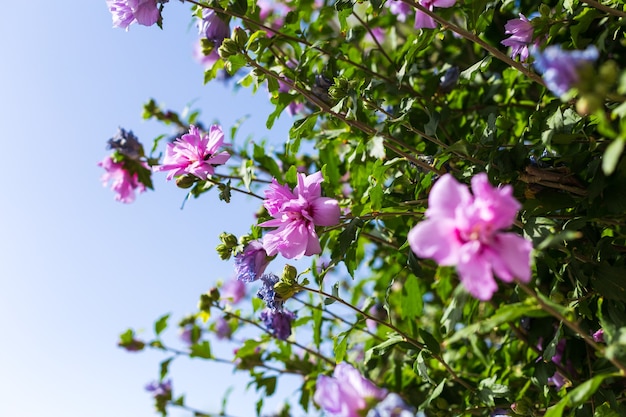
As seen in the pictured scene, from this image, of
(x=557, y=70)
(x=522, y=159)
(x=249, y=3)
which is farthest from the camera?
(x=249, y=3)

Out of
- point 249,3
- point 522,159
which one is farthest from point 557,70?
point 249,3

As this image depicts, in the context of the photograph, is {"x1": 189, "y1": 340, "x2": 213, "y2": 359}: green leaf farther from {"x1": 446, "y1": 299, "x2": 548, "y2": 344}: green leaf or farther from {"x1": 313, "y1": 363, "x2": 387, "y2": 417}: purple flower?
{"x1": 446, "y1": 299, "x2": 548, "y2": 344}: green leaf

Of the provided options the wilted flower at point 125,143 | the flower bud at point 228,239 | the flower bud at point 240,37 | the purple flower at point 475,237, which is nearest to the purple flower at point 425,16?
the flower bud at point 240,37

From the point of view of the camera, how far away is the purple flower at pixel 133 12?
4.25 ft

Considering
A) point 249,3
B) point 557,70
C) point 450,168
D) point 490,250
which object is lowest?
point 490,250

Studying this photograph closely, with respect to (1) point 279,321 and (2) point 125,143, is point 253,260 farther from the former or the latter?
(2) point 125,143

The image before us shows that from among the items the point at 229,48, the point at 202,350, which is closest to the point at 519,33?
the point at 229,48

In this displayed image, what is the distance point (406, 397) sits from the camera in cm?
177

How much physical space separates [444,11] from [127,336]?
4.81 ft

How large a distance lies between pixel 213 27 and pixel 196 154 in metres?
0.37

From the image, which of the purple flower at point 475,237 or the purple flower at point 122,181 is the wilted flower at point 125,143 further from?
the purple flower at point 475,237

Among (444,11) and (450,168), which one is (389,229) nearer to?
(450,168)

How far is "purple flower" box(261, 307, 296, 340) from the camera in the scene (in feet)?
5.12

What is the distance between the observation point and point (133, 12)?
129 centimetres
